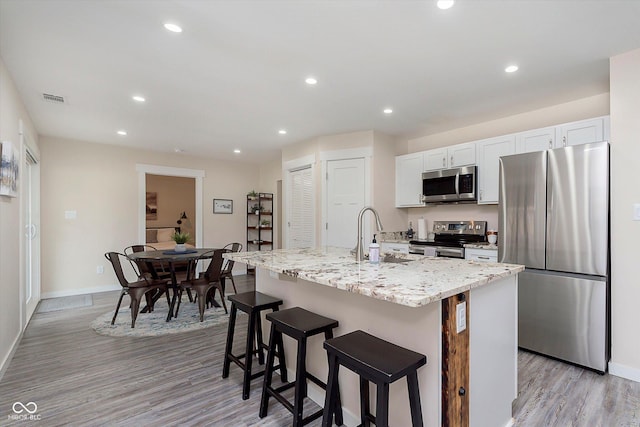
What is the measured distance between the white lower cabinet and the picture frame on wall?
489 centimetres

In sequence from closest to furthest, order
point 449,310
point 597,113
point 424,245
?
point 449,310 < point 597,113 < point 424,245

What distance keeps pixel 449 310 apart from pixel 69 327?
416 cm

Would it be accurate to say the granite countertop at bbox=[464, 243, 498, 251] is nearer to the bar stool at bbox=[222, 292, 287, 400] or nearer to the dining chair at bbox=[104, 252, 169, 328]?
the bar stool at bbox=[222, 292, 287, 400]

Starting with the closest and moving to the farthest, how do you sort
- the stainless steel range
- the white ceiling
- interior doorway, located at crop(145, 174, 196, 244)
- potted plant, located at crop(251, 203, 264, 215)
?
1. the white ceiling
2. the stainless steel range
3. potted plant, located at crop(251, 203, 264, 215)
4. interior doorway, located at crop(145, 174, 196, 244)

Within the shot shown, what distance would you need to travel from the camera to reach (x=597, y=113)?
125 inches

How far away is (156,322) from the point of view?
368 cm

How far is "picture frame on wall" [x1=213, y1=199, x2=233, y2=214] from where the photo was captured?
6543 mm

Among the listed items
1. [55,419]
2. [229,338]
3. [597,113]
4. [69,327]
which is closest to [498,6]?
[597,113]

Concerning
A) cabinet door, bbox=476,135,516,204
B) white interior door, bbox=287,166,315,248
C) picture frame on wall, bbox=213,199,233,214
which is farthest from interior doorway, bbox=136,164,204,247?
cabinet door, bbox=476,135,516,204

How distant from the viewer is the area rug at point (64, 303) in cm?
423

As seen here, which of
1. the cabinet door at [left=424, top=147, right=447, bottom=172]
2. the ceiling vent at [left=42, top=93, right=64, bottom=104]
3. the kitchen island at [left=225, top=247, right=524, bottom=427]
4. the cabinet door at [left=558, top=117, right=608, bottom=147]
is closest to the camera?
the kitchen island at [left=225, top=247, right=524, bottom=427]

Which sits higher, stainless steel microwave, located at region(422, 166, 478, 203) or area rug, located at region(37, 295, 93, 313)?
stainless steel microwave, located at region(422, 166, 478, 203)

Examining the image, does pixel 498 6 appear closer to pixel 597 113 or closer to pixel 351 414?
pixel 597 113

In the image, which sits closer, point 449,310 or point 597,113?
point 449,310
